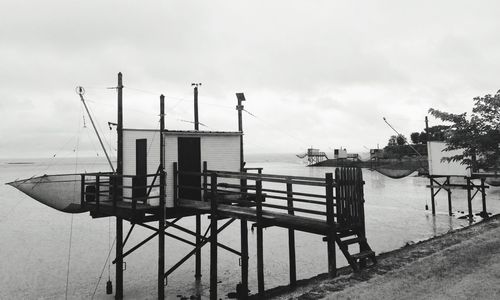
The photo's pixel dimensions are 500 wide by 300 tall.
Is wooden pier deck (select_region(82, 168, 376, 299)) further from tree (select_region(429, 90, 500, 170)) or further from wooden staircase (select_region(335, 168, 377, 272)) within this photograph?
tree (select_region(429, 90, 500, 170))

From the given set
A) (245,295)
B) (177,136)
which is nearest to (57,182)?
(177,136)

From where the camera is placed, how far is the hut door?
14078 millimetres

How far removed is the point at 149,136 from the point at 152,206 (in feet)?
9.35

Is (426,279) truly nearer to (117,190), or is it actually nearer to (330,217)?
(330,217)

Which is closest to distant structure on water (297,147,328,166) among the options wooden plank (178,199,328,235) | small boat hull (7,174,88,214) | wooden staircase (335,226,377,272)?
small boat hull (7,174,88,214)

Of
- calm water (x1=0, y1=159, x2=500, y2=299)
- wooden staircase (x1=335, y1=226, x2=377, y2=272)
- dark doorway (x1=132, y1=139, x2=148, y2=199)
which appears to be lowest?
calm water (x1=0, y1=159, x2=500, y2=299)

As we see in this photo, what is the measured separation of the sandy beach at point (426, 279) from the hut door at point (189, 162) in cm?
591

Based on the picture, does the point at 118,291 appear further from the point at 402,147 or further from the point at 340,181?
the point at 402,147

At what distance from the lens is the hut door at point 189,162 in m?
14.1

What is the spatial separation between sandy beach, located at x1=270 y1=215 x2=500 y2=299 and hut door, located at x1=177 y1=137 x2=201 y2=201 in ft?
19.4

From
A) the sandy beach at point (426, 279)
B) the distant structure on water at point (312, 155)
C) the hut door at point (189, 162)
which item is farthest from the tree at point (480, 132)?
the distant structure on water at point (312, 155)

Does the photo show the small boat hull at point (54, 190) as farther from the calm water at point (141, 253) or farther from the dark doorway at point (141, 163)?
the dark doorway at point (141, 163)

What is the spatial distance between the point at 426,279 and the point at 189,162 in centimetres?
921

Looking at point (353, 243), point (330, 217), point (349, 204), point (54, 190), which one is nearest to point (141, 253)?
point (54, 190)
